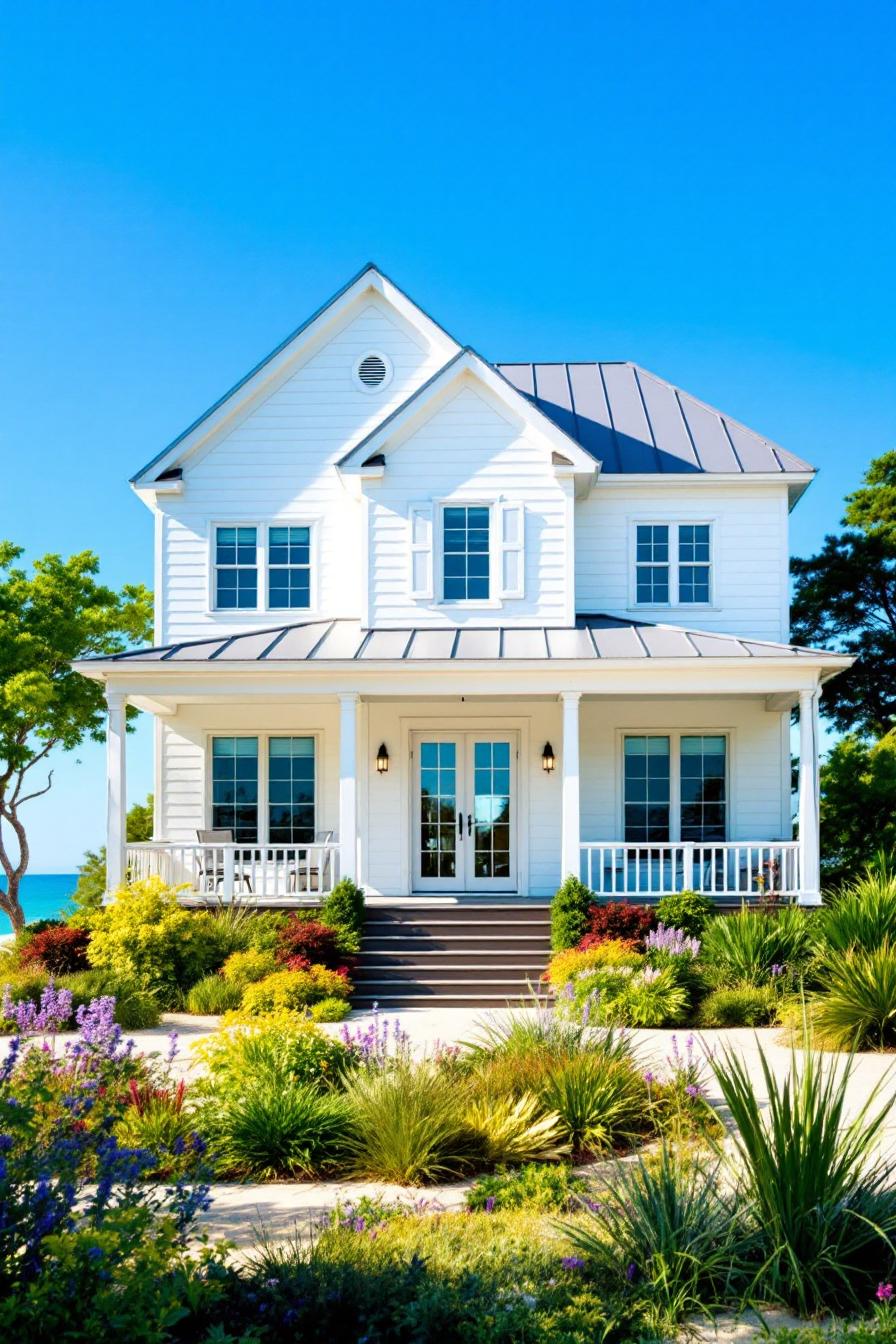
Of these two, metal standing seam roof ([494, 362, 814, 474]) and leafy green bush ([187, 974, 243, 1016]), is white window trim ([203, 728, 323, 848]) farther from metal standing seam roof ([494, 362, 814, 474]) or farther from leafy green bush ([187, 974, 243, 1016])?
metal standing seam roof ([494, 362, 814, 474])

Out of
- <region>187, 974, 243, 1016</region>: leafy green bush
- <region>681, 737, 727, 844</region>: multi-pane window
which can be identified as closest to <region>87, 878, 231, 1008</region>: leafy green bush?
<region>187, 974, 243, 1016</region>: leafy green bush

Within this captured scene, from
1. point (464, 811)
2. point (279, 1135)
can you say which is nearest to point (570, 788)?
point (464, 811)

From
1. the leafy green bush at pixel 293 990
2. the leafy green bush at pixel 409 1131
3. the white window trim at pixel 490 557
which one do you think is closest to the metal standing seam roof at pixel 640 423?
the white window trim at pixel 490 557

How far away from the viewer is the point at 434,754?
61.0ft

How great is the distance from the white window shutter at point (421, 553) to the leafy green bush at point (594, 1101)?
35.8 feet

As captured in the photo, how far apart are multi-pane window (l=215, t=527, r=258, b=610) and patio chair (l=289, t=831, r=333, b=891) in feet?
13.4

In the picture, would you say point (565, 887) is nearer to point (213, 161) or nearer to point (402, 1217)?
point (402, 1217)

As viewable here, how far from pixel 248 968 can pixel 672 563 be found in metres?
9.76

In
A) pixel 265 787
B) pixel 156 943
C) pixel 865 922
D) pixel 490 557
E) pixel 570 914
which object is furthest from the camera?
pixel 265 787

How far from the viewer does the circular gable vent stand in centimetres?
1948

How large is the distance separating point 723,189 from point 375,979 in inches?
514

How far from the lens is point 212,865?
56.8 ft

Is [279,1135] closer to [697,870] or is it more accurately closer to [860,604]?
[697,870]

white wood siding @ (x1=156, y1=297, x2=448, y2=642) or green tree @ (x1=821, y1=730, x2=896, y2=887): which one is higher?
white wood siding @ (x1=156, y1=297, x2=448, y2=642)
